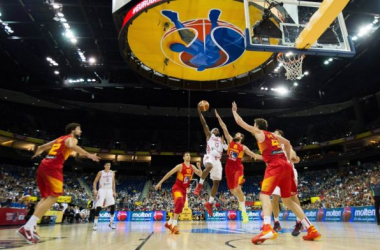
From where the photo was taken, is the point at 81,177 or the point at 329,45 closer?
the point at 329,45

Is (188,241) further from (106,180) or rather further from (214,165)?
(106,180)

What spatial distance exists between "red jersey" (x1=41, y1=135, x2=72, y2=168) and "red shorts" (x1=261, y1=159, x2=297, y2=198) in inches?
151

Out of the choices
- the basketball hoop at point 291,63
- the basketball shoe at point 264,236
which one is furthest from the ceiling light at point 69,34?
the basketball shoe at point 264,236

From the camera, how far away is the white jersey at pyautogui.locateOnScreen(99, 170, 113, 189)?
34.5ft

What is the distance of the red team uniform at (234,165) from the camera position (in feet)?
27.2

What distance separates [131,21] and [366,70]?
86.1 feet

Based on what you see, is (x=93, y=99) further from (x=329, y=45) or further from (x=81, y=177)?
(x=329, y=45)

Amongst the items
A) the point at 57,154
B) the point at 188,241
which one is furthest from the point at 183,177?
the point at 57,154

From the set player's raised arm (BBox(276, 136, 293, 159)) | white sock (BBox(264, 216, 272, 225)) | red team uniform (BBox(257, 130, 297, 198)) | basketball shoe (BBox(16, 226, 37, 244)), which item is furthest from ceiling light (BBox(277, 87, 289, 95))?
basketball shoe (BBox(16, 226, 37, 244))

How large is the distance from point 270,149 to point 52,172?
162 inches

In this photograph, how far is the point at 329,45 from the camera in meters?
8.56

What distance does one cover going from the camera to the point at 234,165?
835cm

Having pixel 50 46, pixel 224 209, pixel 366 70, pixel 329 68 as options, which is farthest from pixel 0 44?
pixel 366 70

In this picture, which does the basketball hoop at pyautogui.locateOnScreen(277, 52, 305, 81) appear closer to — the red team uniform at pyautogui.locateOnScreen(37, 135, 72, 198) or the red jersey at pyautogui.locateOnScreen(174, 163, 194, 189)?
the red jersey at pyautogui.locateOnScreen(174, 163, 194, 189)
